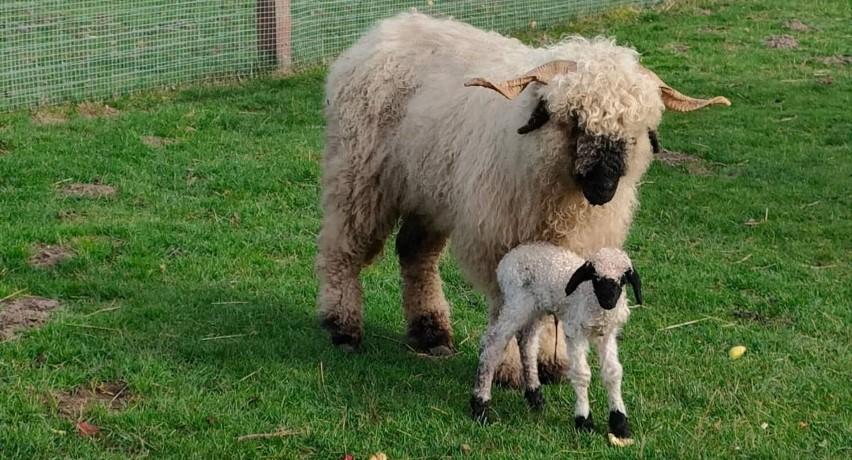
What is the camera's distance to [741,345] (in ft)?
19.6

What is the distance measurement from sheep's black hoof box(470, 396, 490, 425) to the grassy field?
0.09 m

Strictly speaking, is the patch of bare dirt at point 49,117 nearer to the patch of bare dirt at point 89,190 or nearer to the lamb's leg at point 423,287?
the patch of bare dirt at point 89,190

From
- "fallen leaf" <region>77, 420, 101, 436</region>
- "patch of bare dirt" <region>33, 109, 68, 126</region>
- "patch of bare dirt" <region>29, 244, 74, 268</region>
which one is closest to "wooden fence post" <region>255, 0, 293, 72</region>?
"patch of bare dirt" <region>33, 109, 68, 126</region>

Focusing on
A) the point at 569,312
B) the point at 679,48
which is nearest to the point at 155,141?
the point at 569,312

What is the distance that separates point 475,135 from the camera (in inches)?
206

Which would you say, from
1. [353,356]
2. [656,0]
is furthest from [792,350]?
[656,0]

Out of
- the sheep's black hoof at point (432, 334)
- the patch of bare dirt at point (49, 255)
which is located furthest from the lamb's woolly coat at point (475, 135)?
the patch of bare dirt at point (49, 255)

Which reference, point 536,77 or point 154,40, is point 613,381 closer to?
point 536,77

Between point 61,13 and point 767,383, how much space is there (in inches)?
312

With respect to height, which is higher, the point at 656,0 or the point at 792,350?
the point at 656,0

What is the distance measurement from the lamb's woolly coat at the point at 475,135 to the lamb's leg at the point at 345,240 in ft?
0.06

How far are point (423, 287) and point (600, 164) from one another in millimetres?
2017

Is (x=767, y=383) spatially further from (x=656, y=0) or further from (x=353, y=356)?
(x=656, y=0)

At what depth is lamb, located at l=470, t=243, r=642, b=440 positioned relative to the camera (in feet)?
15.0
